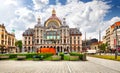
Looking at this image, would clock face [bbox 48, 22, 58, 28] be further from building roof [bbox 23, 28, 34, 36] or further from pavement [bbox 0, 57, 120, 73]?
pavement [bbox 0, 57, 120, 73]

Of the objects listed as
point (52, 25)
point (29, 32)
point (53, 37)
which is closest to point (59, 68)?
point (53, 37)

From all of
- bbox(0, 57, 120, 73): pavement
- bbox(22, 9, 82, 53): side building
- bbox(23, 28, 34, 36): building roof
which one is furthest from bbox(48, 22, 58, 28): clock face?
bbox(0, 57, 120, 73): pavement

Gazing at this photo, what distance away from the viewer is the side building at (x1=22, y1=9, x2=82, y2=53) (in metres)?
155

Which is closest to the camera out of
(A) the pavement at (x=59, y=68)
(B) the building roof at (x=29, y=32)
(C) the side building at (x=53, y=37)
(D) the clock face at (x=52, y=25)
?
(A) the pavement at (x=59, y=68)

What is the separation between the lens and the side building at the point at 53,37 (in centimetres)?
15462

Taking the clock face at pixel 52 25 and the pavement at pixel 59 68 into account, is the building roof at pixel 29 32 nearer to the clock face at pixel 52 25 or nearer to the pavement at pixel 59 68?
the clock face at pixel 52 25

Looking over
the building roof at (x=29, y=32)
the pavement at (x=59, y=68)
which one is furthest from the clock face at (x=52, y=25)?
the pavement at (x=59, y=68)

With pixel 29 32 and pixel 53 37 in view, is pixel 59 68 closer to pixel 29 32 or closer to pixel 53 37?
pixel 53 37

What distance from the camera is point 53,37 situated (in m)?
155

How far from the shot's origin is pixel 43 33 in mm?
156500

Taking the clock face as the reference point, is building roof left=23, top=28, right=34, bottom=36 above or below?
below

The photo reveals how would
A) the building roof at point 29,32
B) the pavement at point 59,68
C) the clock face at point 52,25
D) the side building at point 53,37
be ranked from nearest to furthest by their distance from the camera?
the pavement at point 59,68 < the side building at point 53,37 < the clock face at point 52,25 < the building roof at point 29,32

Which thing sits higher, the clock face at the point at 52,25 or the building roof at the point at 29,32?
the clock face at the point at 52,25

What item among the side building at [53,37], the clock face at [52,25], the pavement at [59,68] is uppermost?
the clock face at [52,25]
